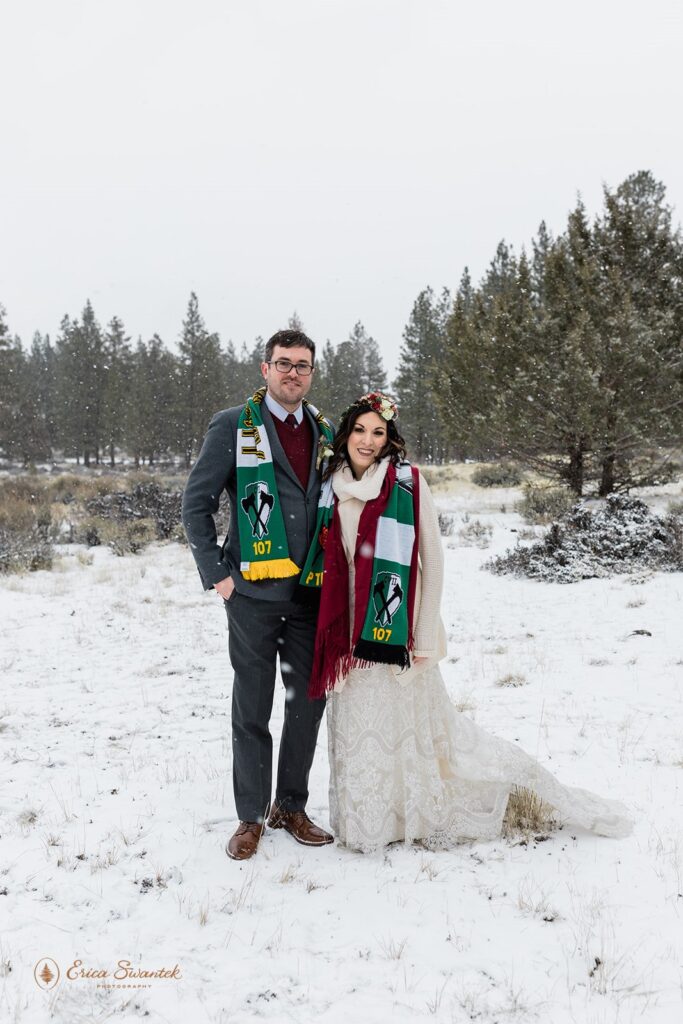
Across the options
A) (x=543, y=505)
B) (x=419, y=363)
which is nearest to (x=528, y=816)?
(x=543, y=505)

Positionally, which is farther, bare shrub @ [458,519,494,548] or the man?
bare shrub @ [458,519,494,548]

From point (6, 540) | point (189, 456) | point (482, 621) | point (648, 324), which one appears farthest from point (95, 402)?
point (482, 621)

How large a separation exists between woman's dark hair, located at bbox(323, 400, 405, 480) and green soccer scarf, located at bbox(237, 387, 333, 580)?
11.8 inches

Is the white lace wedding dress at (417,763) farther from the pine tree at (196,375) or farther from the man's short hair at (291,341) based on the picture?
the pine tree at (196,375)

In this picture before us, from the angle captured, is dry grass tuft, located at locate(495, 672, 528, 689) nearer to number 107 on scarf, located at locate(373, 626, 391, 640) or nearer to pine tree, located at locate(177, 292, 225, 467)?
number 107 on scarf, located at locate(373, 626, 391, 640)

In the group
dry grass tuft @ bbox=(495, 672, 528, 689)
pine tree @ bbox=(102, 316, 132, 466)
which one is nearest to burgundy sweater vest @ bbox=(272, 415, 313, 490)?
dry grass tuft @ bbox=(495, 672, 528, 689)

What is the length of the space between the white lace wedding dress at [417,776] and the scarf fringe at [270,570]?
22.7 inches

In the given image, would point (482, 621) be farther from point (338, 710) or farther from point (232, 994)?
point (232, 994)

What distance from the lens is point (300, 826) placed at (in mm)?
2994

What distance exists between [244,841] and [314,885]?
0.41 m

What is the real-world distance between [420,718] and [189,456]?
38830mm

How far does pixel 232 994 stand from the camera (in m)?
2.02

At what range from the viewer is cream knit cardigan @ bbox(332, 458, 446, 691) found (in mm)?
2742

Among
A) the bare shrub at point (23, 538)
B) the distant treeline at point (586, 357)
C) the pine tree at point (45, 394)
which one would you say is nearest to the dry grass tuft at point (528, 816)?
the bare shrub at point (23, 538)
